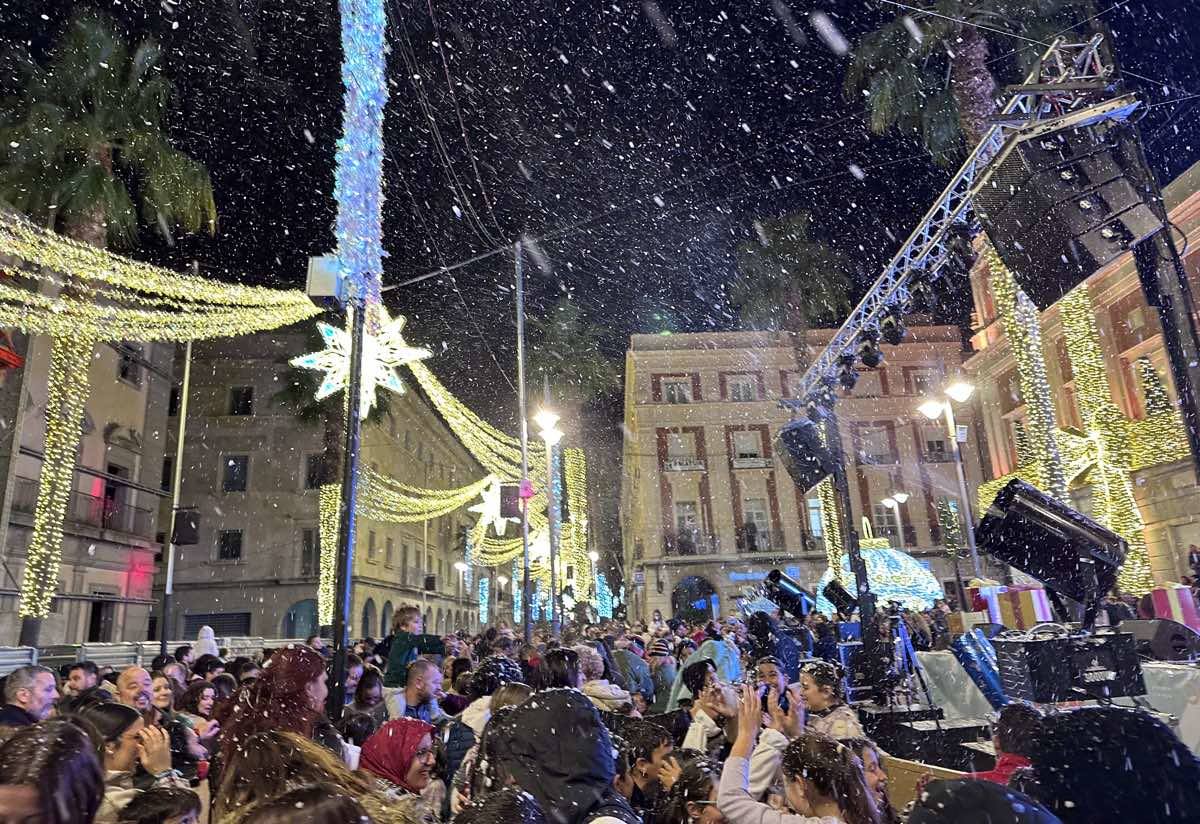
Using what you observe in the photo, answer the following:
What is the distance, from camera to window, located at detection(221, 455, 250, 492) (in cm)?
3575

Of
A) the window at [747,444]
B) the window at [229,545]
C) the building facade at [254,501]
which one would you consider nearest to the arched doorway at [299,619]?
the building facade at [254,501]

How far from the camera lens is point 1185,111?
19953 millimetres

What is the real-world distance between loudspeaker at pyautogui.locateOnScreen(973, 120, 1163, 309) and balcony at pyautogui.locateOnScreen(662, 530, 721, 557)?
35.2 metres

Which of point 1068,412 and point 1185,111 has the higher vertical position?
point 1185,111

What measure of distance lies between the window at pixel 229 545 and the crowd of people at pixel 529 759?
31030 millimetres

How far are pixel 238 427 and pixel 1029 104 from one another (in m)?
35.0

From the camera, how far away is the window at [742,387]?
145ft

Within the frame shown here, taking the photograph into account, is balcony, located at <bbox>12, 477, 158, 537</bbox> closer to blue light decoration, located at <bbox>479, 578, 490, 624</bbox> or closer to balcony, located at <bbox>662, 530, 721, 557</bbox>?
balcony, located at <bbox>662, 530, 721, 557</bbox>

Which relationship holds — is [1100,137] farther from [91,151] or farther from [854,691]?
[91,151]

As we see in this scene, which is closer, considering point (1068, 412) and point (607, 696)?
point (607, 696)

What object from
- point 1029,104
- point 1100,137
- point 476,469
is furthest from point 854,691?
point 476,469

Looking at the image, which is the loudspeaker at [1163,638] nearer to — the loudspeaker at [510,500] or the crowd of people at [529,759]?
the crowd of people at [529,759]

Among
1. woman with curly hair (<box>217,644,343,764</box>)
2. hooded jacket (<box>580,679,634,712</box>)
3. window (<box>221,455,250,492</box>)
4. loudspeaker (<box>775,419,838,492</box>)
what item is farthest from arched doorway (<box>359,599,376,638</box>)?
woman with curly hair (<box>217,644,343,764</box>)

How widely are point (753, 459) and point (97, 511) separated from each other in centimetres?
3098
